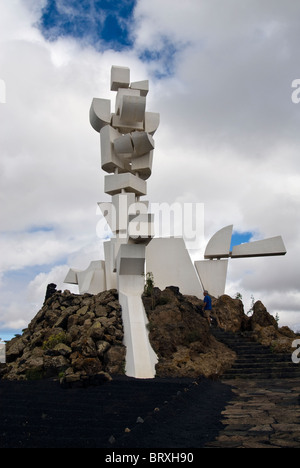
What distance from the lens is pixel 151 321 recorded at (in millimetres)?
10453

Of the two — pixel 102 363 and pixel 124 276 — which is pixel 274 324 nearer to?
pixel 124 276

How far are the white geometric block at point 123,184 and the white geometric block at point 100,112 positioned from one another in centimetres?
197

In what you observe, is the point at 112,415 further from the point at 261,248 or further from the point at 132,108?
the point at 132,108

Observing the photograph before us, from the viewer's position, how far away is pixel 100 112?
48.9ft

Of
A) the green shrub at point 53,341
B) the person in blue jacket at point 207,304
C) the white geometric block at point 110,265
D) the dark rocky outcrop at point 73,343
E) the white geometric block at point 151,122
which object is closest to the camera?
the dark rocky outcrop at point 73,343

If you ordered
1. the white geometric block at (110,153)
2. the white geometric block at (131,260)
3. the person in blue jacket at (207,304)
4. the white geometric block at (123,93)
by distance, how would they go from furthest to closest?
the white geometric block at (123,93)
the white geometric block at (110,153)
the person in blue jacket at (207,304)
the white geometric block at (131,260)

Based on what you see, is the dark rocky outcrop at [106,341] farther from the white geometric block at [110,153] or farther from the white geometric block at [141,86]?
the white geometric block at [141,86]

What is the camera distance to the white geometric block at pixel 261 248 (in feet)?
48.2

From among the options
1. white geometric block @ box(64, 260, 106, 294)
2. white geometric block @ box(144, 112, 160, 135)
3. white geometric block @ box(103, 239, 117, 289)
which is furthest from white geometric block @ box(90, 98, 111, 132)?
white geometric block @ box(64, 260, 106, 294)

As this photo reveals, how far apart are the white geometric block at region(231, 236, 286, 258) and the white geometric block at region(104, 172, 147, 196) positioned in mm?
3928

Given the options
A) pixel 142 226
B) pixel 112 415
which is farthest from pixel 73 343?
pixel 112 415

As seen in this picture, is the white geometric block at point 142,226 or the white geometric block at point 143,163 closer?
the white geometric block at point 142,226

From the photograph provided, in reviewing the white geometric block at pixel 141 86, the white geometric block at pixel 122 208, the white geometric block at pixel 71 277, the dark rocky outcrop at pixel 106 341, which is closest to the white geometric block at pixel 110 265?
the white geometric block at pixel 122 208

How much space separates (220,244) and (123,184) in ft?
13.1
